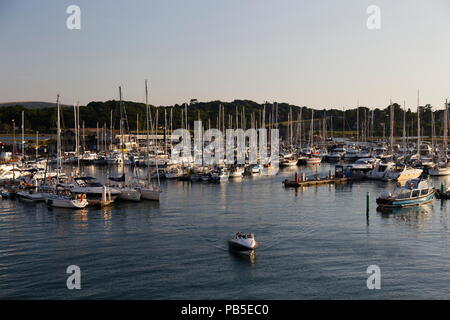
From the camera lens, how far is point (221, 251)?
36594 mm

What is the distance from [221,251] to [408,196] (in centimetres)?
2723

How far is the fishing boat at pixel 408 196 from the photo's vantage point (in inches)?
2099

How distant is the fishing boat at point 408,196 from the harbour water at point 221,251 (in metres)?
1.04

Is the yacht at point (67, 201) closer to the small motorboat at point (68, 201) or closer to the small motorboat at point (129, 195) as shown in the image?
the small motorboat at point (68, 201)

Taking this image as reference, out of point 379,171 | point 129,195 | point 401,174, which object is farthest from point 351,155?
point 129,195

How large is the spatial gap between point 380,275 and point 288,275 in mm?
5809

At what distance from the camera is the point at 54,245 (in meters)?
39.1

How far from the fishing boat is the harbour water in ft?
3.40

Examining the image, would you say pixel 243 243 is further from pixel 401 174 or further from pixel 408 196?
pixel 401 174

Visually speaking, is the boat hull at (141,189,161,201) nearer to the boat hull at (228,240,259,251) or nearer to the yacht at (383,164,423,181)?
the boat hull at (228,240,259,251)

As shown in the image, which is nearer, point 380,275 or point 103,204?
point 380,275

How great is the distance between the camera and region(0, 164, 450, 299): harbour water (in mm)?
29531

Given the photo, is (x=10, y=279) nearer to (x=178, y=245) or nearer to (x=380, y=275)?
(x=178, y=245)

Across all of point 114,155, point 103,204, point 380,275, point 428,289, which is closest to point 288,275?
point 380,275
